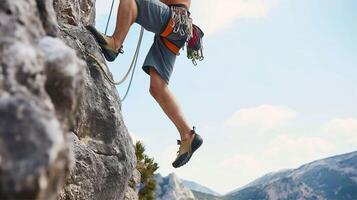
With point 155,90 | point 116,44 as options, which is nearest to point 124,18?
point 116,44

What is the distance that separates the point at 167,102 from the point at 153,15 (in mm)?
1359

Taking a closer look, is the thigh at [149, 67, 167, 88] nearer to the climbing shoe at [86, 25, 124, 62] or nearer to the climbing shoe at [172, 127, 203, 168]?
the climbing shoe at [86, 25, 124, 62]

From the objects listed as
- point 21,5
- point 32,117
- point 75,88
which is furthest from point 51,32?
point 32,117

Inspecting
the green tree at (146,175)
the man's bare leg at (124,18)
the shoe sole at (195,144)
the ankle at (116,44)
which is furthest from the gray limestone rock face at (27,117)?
the green tree at (146,175)

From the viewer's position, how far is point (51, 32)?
2.48m

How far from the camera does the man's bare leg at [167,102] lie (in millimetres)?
6930

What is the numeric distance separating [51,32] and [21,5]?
0.33 metres

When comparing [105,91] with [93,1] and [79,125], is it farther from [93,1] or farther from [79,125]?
[93,1]

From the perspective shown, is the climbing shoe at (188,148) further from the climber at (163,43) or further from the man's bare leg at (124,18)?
the man's bare leg at (124,18)

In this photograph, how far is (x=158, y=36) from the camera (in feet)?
24.1

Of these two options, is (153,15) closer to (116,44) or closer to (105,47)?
(116,44)

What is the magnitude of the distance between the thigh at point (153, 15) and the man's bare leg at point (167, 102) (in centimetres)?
70

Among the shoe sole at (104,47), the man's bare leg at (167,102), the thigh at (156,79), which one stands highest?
the shoe sole at (104,47)

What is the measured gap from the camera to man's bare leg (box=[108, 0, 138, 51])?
6.43m
